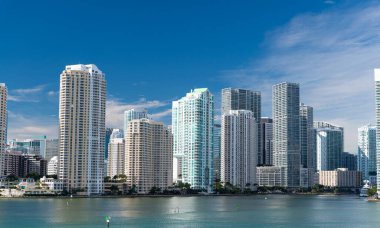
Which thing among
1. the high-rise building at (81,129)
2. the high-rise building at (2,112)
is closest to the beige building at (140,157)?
the high-rise building at (81,129)

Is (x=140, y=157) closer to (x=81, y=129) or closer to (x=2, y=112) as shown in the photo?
(x=81, y=129)

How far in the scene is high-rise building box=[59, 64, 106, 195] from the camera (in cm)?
16938

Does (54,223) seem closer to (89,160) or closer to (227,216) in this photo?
(227,216)

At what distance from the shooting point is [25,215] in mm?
95062

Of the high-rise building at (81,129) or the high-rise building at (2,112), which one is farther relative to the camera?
the high-rise building at (2,112)

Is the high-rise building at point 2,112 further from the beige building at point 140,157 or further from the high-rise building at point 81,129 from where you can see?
the beige building at point 140,157

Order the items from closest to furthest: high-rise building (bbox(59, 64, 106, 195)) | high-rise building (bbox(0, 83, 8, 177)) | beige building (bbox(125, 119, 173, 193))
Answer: high-rise building (bbox(59, 64, 106, 195)) < high-rise building (bbox(0, 83, 8, 177)) < beige building (bbox(125, 119, 173, 193))

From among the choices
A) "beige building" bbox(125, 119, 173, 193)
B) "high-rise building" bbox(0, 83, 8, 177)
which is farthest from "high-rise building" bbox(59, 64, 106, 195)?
"beige building" bbox(125, 119, 173, 193)

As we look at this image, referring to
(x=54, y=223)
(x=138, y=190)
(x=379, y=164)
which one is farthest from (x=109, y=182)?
(x=54, y=223)

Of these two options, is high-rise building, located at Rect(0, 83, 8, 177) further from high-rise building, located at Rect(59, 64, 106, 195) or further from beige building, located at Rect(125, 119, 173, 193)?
beige building, located at Rect(125, 119, 173, 193)

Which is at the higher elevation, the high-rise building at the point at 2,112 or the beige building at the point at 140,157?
the high-rise building at the point at 2,112

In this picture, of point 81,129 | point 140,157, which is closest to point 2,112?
point 81,129

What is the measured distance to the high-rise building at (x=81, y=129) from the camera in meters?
169

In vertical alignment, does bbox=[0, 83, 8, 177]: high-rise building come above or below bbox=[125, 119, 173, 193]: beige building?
above
